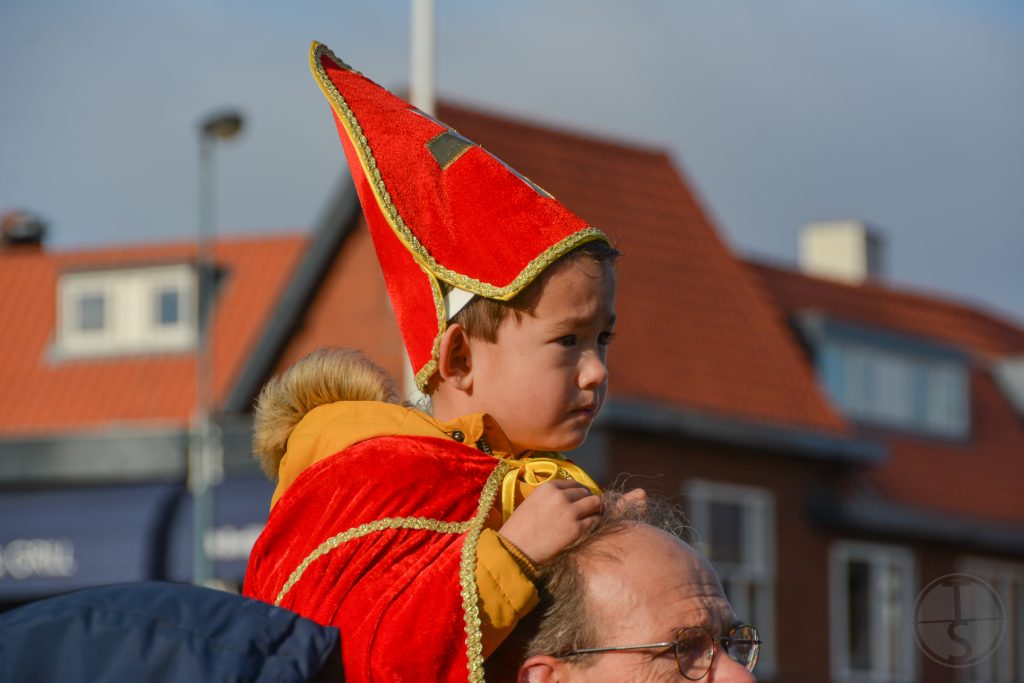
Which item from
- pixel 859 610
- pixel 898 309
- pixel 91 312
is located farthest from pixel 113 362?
pixel 898 309

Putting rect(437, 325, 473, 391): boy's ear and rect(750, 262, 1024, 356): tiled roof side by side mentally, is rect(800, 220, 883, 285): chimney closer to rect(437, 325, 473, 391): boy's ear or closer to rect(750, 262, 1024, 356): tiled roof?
rect(750, 262, 1024, 356): tiled roof

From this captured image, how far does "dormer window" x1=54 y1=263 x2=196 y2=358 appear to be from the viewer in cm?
3188

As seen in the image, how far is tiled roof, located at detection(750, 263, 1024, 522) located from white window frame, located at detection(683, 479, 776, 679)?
88.9 inches

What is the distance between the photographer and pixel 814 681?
26.0m

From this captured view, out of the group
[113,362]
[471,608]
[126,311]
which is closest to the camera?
[471,608]

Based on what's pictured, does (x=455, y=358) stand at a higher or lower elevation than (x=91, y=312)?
lower

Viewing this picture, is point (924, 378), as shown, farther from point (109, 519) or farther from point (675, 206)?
point (109, 519)

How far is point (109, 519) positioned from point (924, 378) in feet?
38.5

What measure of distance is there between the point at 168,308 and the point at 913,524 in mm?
11761

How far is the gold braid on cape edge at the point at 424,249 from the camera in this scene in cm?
324

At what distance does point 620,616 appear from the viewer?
2965mm

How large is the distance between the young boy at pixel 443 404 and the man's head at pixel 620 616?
72 millimetres

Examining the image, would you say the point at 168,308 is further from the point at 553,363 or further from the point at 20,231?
the point at 553,363

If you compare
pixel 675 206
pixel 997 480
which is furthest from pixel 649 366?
pixel 997 480
